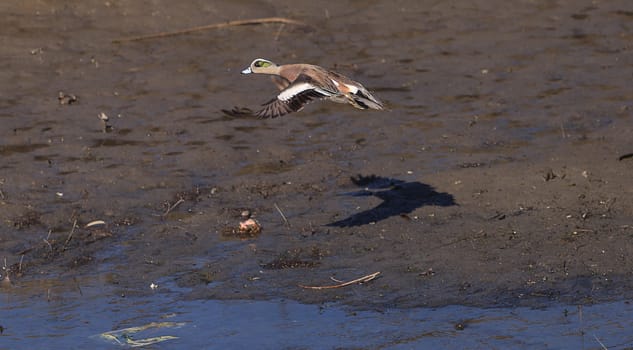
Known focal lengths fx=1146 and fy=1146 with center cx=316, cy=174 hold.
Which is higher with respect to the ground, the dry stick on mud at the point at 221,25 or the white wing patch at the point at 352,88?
the white wing patch at the point at 352,88

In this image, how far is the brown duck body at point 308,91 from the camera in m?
7.14

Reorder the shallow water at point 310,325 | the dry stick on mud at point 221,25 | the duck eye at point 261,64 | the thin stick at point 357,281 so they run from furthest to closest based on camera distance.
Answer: the dry stick on mud at point 221,25
the duck eye at point 261,64
the thin stick at point 357,281
the shallow water at point 310,325

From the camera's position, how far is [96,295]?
709 centimetres

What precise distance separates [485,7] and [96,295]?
22.5 ft

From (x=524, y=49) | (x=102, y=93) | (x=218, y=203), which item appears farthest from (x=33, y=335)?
(x=524, y=49)

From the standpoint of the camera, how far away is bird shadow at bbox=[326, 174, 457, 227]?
8094mm

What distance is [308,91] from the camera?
733 centimetres

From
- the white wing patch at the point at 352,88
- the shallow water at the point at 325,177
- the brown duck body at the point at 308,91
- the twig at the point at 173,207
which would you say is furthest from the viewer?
the twig at the point at 173,207

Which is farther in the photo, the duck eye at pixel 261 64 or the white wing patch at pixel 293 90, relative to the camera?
the duck eye at pixel 261 64

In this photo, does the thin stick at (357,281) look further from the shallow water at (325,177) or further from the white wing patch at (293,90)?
the white wing patch at (293,90)

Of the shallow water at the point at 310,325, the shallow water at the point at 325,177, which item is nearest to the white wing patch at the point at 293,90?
the shallow water at the point at 325,177

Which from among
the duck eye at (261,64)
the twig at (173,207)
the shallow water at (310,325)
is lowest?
the shallow water at (310,325)

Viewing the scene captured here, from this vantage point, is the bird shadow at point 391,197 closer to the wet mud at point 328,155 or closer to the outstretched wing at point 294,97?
the wet mud at point 328,155

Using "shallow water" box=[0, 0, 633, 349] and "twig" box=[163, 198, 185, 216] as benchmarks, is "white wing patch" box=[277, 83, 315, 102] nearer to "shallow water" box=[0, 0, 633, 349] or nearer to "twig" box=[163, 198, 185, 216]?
"shallow water" box=[0, 0, 633, 349]
